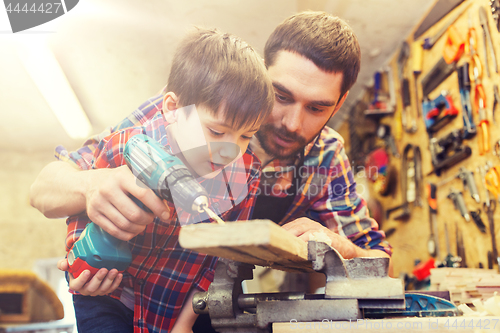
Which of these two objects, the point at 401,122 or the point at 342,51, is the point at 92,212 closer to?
the point at 342,51

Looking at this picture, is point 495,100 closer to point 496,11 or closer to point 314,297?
point 496,11

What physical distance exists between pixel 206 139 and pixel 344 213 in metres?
0.55

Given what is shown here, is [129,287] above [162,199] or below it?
below

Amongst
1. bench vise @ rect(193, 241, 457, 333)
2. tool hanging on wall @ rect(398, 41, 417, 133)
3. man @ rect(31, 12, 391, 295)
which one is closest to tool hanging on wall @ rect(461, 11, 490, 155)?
tool hanging on wall @ rect(398, 41, 417, 133)

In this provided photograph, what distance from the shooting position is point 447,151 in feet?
6.03

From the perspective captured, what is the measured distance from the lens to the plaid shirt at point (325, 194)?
1.01 m

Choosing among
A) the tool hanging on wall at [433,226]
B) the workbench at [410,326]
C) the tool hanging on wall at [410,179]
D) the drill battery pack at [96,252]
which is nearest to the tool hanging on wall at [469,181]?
the tool hanging on wall at [433,226]

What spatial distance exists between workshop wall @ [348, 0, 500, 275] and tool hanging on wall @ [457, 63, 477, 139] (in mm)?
20

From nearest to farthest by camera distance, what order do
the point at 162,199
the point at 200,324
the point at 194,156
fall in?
the point at 162,199 < the point at 194,156 < the point at 200,324

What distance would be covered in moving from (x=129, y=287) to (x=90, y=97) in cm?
99

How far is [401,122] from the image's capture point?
234 cm

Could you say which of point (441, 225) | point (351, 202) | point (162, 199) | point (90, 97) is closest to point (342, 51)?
point (351, 202)

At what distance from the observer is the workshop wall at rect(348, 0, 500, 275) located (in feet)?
5.04

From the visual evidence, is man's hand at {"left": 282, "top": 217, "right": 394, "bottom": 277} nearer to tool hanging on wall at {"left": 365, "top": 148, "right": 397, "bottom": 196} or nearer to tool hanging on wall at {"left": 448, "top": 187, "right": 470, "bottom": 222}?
tool hanging on wall at {"left": 448, "top": 187, "right": 470, "bottom": 222}
